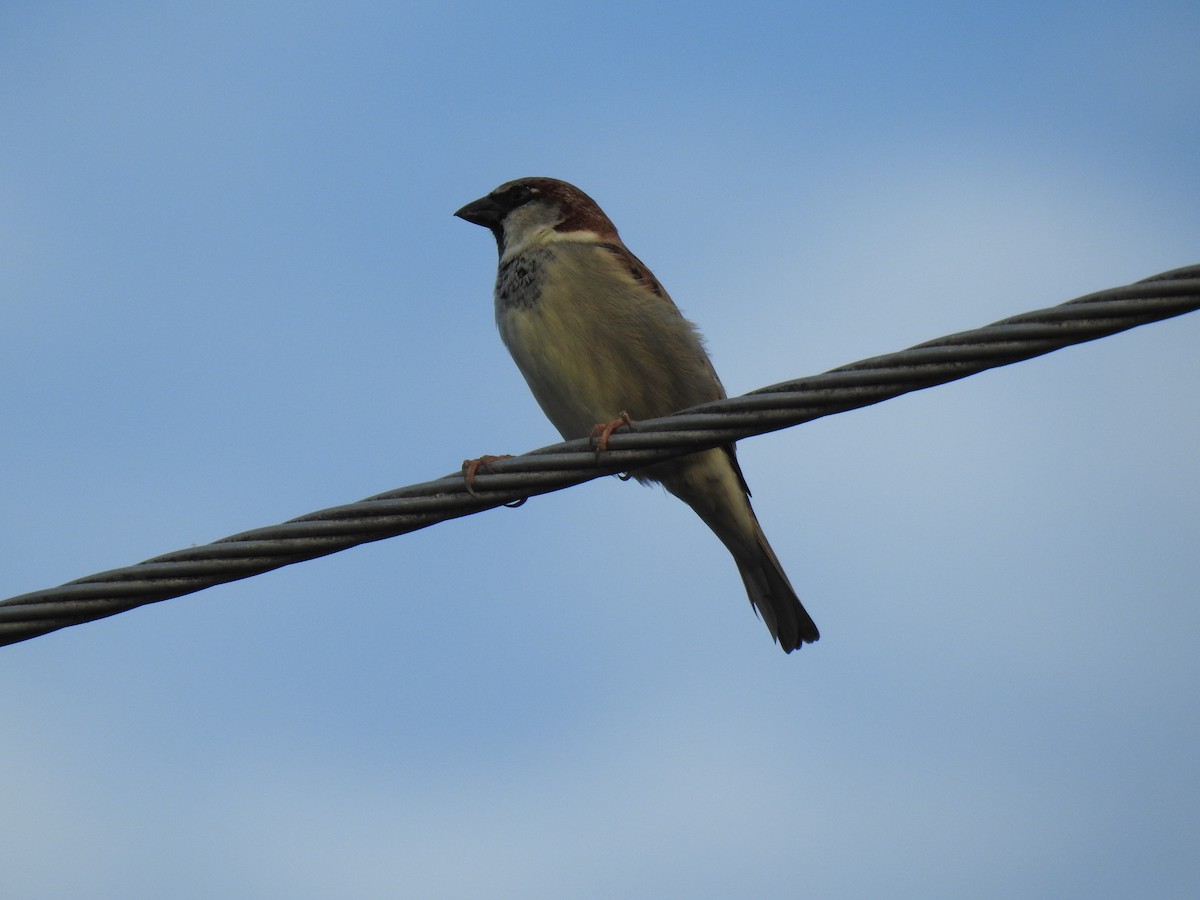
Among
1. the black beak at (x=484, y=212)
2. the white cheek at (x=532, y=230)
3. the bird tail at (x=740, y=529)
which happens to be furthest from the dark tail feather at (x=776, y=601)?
the black beak at (x=484, y=212)

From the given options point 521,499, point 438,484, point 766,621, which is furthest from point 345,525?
point 766,621

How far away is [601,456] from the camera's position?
3139 millimetres

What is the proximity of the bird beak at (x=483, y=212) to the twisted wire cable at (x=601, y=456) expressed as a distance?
10.6 feet

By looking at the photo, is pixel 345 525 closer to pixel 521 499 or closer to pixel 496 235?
pixel 521 499

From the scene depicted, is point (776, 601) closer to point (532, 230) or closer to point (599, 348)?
point (599, 348)

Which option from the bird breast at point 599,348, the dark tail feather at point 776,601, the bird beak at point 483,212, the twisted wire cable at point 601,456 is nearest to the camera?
the twisted wire cable at point 601,456

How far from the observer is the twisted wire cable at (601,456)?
2.72 metres

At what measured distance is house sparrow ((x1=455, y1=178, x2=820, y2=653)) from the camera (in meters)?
5.05

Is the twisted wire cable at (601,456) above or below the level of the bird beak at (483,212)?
below

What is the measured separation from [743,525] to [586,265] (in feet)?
3.98

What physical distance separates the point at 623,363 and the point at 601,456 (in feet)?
6.42

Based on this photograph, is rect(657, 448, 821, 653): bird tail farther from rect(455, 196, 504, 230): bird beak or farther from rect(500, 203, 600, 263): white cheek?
rect(455, 196, 504, 230): bird beak

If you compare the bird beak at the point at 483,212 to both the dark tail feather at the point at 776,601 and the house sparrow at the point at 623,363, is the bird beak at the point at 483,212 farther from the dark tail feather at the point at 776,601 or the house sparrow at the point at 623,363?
the dark tail feather at the point at 776,601

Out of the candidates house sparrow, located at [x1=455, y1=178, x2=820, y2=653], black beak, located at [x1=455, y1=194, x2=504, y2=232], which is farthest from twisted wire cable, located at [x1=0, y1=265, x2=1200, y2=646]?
black beak, located at [x1=455, y1=194, x2=504, y2=232]
